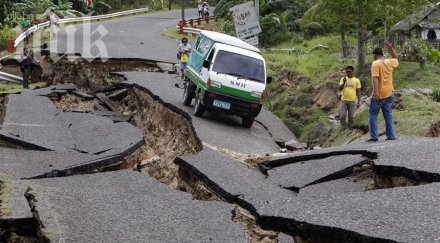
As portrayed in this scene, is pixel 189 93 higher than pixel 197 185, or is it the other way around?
pixel 189 93

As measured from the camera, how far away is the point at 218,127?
15648mm

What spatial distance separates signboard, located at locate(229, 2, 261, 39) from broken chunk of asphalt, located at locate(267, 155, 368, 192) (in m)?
8.86

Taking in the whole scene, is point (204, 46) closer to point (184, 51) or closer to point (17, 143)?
point (184, 51)

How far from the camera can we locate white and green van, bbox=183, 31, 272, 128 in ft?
51.9

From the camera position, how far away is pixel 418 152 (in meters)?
10.2

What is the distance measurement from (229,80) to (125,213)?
8.17 m

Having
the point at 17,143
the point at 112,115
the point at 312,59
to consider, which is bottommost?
the point at 112,115

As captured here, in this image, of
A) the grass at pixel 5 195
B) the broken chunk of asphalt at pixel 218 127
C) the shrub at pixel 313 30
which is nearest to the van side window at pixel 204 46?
the broken chunk of asphalt at pixel 218 127

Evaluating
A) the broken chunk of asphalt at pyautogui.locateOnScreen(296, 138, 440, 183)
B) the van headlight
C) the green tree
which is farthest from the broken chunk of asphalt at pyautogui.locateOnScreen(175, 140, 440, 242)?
the green tree

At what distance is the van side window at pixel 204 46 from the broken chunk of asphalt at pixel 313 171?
19.5 ft

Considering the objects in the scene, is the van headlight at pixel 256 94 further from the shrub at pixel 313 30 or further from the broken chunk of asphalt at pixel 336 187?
the shrub at pixel 313 30

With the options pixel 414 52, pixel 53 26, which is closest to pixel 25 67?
pixel 53 26

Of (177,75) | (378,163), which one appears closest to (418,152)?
(378,163)

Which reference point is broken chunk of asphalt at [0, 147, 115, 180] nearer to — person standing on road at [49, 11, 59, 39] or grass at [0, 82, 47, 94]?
grass at [0, 82, 47, 94]
